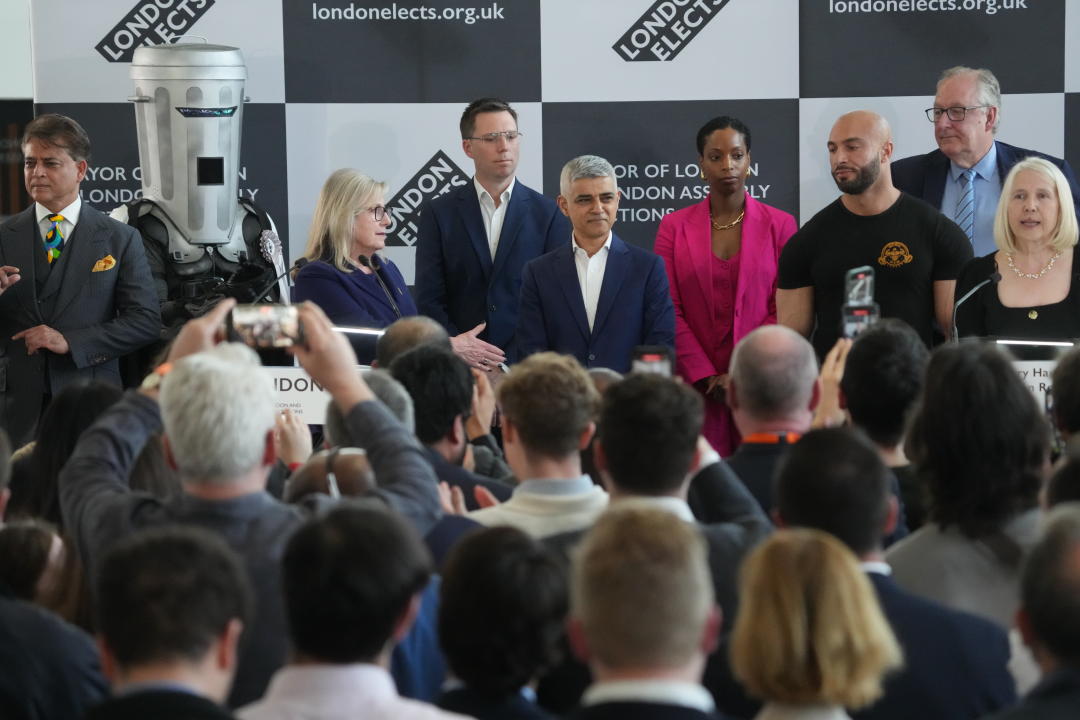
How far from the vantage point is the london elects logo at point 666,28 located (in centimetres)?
599

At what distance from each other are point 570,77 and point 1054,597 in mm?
4650

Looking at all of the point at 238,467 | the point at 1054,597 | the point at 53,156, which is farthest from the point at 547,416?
the point at 53,156

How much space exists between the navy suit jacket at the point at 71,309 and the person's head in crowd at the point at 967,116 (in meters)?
2.89

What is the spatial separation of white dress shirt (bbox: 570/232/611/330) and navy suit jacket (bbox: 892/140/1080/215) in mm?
1277

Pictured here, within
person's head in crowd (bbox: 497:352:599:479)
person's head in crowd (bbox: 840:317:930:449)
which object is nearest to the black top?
person's head in crowd (bbox: 840:317:930:449)

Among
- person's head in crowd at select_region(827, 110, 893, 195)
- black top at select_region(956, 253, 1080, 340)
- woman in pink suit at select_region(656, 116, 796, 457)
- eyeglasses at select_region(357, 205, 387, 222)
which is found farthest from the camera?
woman in pink suit at select_region(656, 116, 796, 457)

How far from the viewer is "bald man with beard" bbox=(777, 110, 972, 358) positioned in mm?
4695

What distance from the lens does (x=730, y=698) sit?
2.02 meters

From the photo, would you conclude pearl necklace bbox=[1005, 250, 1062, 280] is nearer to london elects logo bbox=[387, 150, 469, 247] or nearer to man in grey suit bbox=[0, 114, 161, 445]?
london elects logo bbox=[387, 150, 469, 247]

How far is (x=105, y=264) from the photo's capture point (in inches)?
199

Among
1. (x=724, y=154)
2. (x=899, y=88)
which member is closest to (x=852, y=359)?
(x=724, y=154)

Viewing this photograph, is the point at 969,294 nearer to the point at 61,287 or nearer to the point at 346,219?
the point at 346,219

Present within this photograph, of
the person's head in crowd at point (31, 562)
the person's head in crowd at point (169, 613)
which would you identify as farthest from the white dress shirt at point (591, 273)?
the person's head in crowd at point (169, 613)

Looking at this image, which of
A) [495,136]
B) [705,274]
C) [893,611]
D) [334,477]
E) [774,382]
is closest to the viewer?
[893,611]
